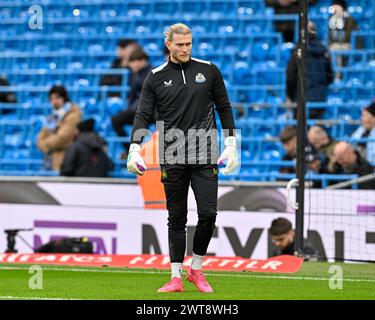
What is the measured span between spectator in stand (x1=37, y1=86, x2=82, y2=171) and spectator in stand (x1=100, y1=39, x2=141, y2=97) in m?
1.49

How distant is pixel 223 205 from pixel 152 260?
2046 millimetres

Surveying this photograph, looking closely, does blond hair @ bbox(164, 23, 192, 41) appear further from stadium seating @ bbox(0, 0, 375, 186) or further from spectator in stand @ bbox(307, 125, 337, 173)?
stadium seating @ bbox(0, 0, 375, 186)

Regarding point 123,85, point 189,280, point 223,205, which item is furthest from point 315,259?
point 123,85

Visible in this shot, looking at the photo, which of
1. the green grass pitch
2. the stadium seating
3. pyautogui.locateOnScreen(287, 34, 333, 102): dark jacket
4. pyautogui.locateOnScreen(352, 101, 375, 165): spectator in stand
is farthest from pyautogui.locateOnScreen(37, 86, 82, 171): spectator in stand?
the green grass pitch

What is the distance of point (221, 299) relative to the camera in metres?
9.20

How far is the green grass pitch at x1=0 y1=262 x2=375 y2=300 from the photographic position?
963cm

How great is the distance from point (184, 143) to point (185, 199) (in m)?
0.50

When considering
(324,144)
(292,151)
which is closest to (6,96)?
(292,151)

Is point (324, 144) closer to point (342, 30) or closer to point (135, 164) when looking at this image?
point (342, 30)

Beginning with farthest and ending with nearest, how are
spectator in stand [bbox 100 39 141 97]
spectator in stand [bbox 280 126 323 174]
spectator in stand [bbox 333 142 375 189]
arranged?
spectator in stand [bbox 100 39 141 97] → spectator in stand [bbox 280 126 323 174] → spectator in stand [bbox 333 142 375 189]

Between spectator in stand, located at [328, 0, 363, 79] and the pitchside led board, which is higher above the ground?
spectator in stand, located at [328, 0, 363, 79]

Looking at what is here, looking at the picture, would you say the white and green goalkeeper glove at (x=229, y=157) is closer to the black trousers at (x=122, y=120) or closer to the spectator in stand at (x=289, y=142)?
the spectator in stand at (x=289, y=142)

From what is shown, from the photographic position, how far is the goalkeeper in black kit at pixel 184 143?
9719mm

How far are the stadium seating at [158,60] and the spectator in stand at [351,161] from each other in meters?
1.46
